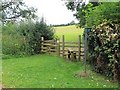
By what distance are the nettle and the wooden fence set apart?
11.2 feet

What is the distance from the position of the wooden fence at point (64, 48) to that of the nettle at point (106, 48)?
3409 millimetres

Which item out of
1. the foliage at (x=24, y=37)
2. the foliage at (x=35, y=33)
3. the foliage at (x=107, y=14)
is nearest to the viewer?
the foliage at (x=107, y=14)

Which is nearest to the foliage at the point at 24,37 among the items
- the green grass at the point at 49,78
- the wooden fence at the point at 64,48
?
the wooden fence at the point at 64,48

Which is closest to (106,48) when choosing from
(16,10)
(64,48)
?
(64,48)

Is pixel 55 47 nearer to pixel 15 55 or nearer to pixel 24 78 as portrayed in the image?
pixel 15 55

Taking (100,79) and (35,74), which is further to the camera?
(35,74)

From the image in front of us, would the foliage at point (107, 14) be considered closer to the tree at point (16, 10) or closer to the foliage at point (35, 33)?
the foliage at point (35, 33)

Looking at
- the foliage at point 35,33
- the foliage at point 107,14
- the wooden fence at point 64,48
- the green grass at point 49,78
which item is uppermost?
the foliage at point 107,14

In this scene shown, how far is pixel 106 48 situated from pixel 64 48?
23.1 ft

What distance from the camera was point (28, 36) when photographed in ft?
59.0

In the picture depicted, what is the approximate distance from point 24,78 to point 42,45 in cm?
863

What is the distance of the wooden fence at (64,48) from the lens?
15.1m

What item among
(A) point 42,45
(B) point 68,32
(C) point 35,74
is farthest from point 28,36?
(B) point 68,32

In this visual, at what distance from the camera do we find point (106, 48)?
Answer: 9.65m
